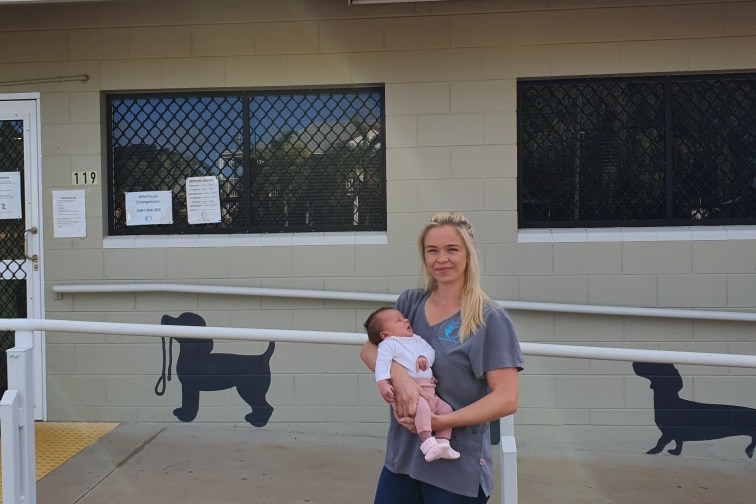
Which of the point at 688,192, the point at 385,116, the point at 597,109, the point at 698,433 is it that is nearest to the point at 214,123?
the point at 385,116

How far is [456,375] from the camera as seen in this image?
2133 mm

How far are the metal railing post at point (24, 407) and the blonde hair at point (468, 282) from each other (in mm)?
1715

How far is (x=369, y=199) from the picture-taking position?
5035 mm

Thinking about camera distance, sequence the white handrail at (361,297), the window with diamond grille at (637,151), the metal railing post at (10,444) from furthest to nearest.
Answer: the window with diamond grille at (637,151), the white handrail at (361,297), the metal railing post at (10,444)

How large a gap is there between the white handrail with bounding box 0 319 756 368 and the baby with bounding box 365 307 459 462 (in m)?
0.53

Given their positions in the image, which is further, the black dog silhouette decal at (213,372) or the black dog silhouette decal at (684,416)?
the black dog silhouette decal at (213,372)

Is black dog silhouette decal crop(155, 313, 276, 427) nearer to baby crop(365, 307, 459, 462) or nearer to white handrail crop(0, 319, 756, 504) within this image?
white handrail crop(0, 319, 756, 504)

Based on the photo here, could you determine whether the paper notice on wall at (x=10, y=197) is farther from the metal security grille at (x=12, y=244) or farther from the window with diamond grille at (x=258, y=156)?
the window with diamond grille at (x=258, y=156)

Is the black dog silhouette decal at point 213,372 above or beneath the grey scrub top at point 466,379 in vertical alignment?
beneath

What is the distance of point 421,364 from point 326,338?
0.76m

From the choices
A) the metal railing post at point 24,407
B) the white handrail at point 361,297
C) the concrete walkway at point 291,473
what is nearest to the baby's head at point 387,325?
the metal railing post at point 24,407

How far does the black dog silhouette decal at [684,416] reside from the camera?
4539 millimetres

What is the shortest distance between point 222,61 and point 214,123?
45 centimetres

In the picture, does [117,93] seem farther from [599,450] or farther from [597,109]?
[599,450]
